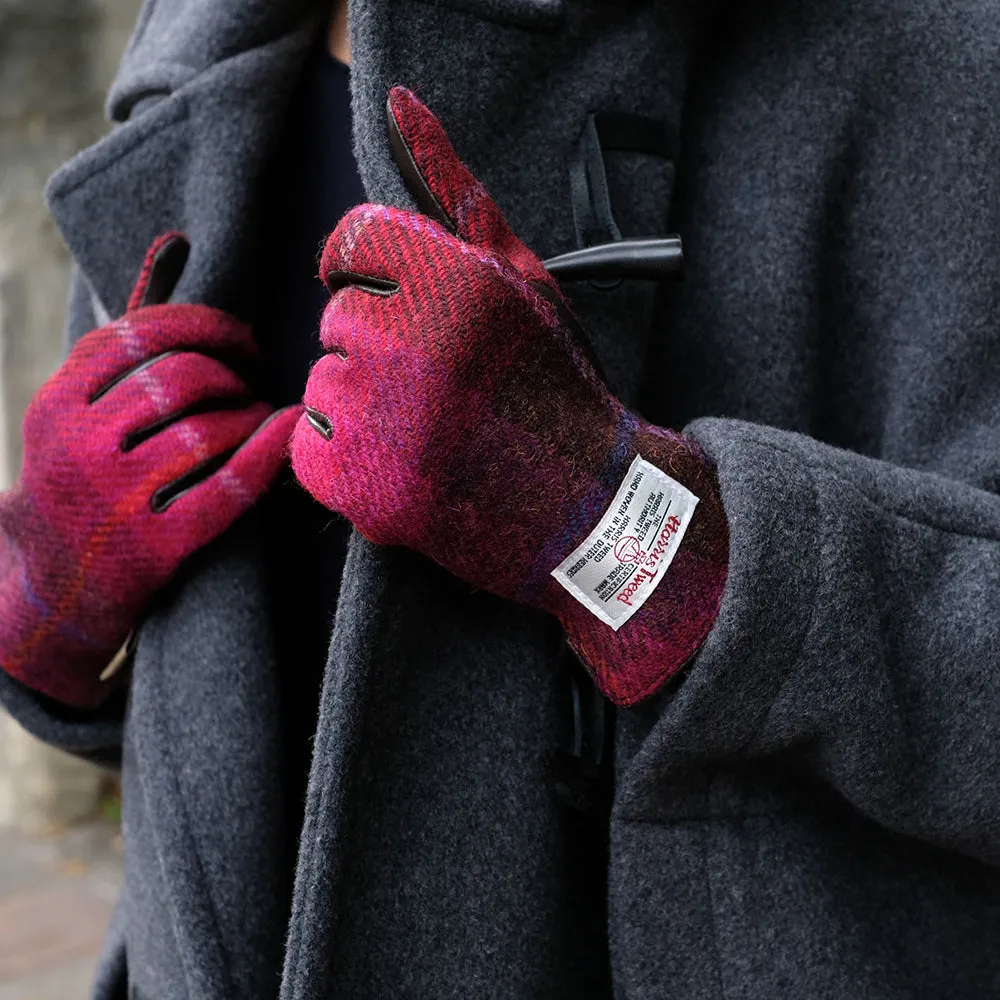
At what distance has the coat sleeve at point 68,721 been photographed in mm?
1036

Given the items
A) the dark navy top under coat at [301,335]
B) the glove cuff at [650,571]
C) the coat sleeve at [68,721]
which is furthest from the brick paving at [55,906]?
the glove cuff at [650,571]

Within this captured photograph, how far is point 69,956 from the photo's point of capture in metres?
2.69

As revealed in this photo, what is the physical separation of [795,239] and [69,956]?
272 centimetres

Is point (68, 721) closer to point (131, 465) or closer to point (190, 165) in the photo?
point (131, 465)

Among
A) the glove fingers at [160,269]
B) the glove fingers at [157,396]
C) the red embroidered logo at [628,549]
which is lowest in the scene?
the red embroidered logo at [628,549]

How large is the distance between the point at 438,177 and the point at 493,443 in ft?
0.61

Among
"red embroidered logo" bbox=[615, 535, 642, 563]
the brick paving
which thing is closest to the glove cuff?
"red embroidered logo" bbox=[615, 535, 642, 563]

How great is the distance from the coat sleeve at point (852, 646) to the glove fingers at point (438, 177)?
0.20 metres

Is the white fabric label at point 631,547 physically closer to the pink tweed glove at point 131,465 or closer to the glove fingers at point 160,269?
the pink tweed glove at point 131,465

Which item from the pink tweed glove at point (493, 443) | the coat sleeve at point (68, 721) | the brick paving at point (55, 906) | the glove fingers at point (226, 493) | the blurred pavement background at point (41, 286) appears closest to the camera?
the pink tweed glove at point (493, 443)

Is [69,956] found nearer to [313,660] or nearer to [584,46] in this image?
[313,660]

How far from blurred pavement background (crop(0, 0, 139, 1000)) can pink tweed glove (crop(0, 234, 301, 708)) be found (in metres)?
2.27

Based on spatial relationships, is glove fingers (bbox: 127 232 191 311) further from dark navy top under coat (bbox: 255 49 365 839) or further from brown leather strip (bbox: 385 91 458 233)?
brown leather strip (bbox: 385 91 458 233)

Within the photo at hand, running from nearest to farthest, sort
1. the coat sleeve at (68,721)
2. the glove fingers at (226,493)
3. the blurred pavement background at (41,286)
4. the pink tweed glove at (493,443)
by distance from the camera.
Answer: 1. the pink tweed glove at (493,443)
2. the glove fingers at (226,493)
3. the coat sleeve at (68,721)
4. the blurred pavement background at (41,286)
